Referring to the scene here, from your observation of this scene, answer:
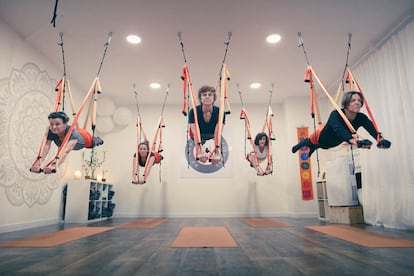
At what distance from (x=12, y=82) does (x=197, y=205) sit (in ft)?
17.8

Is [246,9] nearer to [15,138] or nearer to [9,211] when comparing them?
[15,138]

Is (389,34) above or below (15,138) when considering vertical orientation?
above

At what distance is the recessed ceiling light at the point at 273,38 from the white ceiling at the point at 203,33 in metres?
0.08

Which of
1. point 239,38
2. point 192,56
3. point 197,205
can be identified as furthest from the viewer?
point 197,205

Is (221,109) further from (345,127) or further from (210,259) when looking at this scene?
(210,259)

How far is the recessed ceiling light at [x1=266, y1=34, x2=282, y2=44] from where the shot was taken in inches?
206

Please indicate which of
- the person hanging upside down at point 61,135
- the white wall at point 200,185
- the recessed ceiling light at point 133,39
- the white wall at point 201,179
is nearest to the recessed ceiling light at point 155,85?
the white wall at point 201,179

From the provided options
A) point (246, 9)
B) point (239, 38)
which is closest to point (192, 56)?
point (239, 38)

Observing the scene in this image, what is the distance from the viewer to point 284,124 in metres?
8.77

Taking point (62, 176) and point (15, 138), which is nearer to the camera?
point (15, 138)

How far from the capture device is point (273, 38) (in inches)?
208

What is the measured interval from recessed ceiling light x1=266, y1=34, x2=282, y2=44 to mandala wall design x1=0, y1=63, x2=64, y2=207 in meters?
4.67

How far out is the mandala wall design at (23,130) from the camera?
4879mm

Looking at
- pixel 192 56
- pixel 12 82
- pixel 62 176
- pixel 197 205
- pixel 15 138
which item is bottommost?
pixel 197 205
